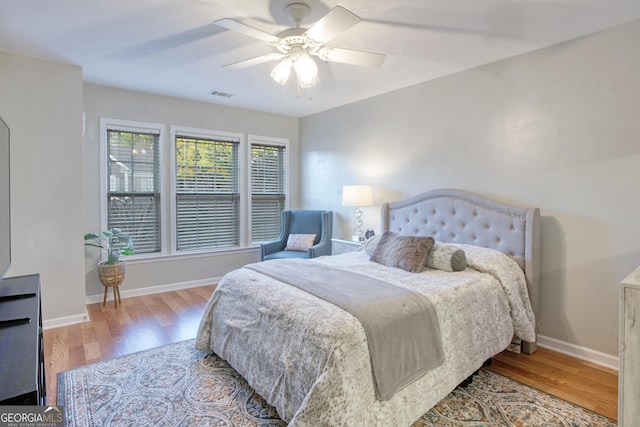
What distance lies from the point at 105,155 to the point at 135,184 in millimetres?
456

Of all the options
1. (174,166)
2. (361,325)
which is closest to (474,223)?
(361,325)

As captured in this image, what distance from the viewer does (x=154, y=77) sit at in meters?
3.51

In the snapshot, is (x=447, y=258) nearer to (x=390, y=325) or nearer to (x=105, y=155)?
(x=390, y=325)

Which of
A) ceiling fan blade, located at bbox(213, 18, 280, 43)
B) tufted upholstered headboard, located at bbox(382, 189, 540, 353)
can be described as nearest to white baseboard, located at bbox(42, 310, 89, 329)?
ceiling fan blade, located at bbox(213, 18, 280, 43)

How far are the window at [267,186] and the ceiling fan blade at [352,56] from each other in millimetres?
2880

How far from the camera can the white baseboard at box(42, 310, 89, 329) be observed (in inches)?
125

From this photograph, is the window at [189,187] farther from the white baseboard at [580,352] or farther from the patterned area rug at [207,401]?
the white baseboard at [580,352]

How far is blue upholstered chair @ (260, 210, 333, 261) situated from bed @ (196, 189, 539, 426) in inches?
43.8

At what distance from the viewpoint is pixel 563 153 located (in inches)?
105

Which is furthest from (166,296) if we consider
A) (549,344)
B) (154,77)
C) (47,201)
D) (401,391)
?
(549,344)

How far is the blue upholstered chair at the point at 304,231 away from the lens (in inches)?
170

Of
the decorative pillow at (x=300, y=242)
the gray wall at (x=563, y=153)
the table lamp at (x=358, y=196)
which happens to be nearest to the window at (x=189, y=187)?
the decorative pillow at (x=300, y=242)

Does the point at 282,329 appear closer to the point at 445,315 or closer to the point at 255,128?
the point at 445,315

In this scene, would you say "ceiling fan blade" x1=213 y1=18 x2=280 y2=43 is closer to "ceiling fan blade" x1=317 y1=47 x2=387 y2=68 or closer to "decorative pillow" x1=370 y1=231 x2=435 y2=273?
"ceiling fan blade" x1=317 y1=47 x2=387 y2=68
